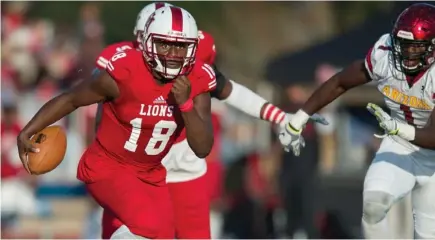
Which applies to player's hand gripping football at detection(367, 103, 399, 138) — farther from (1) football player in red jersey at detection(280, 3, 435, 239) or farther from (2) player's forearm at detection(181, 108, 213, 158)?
(2) player's forearm at detection(181, 108, 213, 158)

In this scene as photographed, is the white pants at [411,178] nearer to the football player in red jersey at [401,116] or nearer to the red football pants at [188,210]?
the football player in red jersey at [401,116]

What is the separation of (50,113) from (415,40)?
7.55 ft

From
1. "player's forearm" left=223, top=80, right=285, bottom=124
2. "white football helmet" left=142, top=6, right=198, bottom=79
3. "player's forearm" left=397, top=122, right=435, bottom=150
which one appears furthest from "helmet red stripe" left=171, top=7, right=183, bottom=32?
"player's forearm" left=397, top=122, right=435, bottom=150

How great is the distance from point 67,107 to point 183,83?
782mm

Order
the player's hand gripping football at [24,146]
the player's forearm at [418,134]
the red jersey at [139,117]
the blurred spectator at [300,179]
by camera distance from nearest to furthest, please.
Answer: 1. the red jersey at [139,117]
2. the player's hand gripping football at [24,146]
3. the player's forearm at [418,134]
4. the blurred spectator at [300,179]

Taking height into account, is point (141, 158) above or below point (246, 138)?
above

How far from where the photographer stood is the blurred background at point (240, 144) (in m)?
12.0

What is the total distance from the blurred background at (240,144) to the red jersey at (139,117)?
11.8 ft

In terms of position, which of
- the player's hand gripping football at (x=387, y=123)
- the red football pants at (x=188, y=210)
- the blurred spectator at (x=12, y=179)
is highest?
the player's hand gripping football at (x=387, y=123)

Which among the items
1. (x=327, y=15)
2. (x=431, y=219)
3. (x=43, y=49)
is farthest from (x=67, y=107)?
(x=327, y=15)

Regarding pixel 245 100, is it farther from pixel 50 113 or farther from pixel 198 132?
pixel 50 113

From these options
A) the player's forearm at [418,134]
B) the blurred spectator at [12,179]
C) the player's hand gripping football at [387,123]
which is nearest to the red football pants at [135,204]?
the player's hand gripping football at [387,123]

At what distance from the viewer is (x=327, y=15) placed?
63.6 feet

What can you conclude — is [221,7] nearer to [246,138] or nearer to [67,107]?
[246,138]
